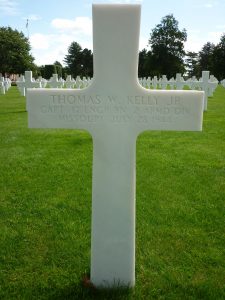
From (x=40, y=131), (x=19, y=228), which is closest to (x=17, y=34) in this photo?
(x=40, y=131)

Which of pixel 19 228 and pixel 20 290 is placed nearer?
pixel 20 290

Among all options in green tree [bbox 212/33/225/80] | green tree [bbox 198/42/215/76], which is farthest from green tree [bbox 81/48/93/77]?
green tree [bbox 212/33/225/80]

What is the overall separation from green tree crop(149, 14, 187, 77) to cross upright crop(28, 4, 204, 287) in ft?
185

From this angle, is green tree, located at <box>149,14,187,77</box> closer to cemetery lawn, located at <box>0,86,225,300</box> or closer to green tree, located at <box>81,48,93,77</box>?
green tree, located at <box>81,48,93,77</box>

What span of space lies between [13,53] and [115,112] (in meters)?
49.6

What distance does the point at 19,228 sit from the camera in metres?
3.48

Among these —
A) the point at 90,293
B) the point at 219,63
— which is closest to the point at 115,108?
the point at 90,293

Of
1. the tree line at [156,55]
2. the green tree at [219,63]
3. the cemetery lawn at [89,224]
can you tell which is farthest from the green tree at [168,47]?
the cemetery lawn at [89,224]

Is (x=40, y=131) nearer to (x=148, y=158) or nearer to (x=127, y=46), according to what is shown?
(x=148, y=158)

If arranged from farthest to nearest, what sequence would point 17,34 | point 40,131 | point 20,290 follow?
point 17,34
point 40,131
point 20,290

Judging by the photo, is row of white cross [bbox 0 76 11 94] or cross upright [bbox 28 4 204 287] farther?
row of white cross [bbox 0 76 11 94]

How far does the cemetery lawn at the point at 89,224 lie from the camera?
2.64 metres

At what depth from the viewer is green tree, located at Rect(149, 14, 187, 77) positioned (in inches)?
2264

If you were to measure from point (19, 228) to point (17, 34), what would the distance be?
52.9 m
